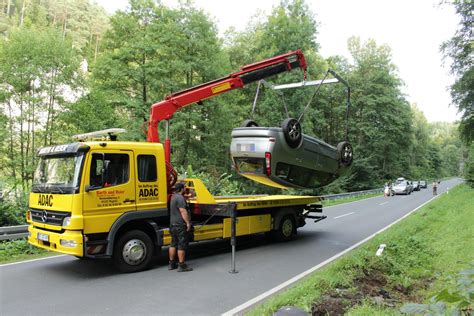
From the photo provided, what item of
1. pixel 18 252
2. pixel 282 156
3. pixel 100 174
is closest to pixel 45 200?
pixel 100 174

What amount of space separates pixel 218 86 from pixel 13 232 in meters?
6.77

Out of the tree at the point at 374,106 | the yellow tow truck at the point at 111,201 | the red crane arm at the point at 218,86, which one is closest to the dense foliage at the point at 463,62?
the red crane arm at the point at 218,86

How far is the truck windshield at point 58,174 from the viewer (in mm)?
6852

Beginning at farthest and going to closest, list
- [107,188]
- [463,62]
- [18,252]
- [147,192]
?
[463,62], [18,252], [147,192], [107,188]

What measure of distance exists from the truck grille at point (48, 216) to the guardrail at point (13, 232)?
1941 mm

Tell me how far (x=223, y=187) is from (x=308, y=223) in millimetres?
5487

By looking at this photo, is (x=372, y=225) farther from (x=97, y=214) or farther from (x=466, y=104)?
(x=466, y=104)

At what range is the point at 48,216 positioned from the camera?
23.4ft

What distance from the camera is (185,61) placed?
85.7ft

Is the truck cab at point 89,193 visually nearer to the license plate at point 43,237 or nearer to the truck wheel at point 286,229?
the license plate at point 43,237

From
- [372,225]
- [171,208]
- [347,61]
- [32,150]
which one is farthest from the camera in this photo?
[347,61]

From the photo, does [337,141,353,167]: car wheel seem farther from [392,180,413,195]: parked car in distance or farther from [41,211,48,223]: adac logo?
[392,180,413,195]: parked car in distance

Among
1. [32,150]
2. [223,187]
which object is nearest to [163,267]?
[223,187]

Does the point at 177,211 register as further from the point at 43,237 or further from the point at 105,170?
the point at 43,237
